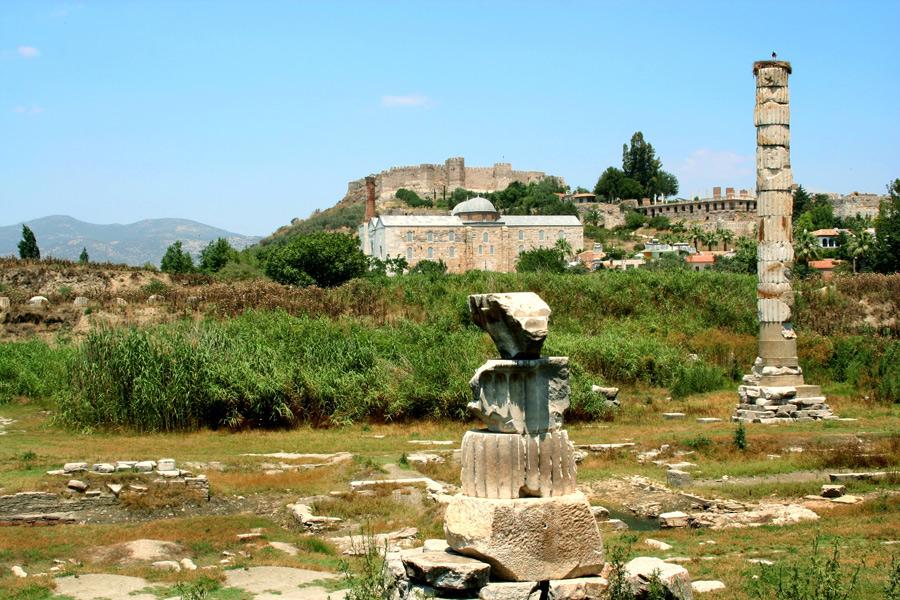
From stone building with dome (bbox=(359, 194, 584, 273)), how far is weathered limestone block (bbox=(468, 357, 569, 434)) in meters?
67.7

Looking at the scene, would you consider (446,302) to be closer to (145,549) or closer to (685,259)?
(145,549)

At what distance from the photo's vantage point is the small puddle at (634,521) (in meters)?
14.2

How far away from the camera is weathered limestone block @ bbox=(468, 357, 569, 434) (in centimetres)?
765

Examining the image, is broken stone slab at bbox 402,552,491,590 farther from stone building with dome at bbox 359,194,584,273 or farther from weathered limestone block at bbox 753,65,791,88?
stone building with dome at bbox 359,194,584,273

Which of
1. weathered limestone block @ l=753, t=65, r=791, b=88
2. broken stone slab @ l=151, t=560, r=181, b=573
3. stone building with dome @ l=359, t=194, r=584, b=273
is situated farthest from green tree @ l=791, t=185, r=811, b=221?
broken stone slab @ l=151, t=560, r=181, b=573

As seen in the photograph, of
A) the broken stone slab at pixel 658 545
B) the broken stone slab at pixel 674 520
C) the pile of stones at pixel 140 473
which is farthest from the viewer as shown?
the pile of stones at pixel 140 473

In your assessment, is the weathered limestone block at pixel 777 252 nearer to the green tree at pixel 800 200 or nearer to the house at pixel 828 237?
the house at pixel 828 237

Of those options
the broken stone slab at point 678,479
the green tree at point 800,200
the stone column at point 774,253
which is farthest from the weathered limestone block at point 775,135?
the green tree at point 800,200

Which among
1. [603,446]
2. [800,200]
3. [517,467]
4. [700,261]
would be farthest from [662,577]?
[800,200]

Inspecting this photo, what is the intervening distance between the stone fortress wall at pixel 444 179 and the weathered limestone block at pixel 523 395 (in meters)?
112

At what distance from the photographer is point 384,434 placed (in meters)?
23.0

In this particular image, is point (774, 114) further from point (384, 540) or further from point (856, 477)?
point (384, 540)

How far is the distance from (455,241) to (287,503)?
64.2m

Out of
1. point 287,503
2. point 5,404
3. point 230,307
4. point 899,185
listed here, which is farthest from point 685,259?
point 287,503
